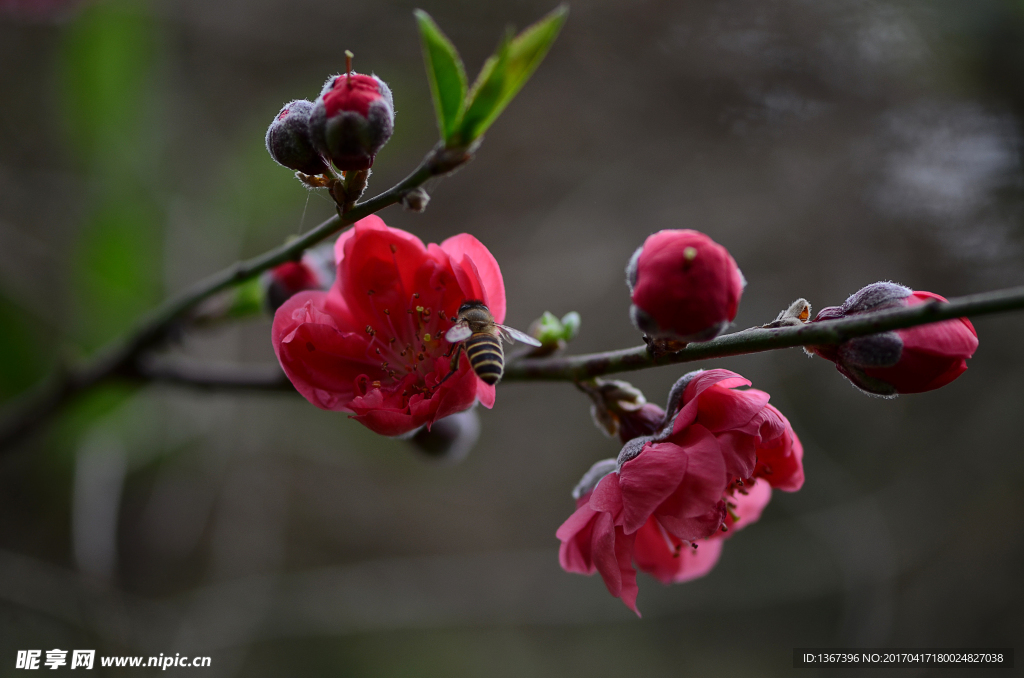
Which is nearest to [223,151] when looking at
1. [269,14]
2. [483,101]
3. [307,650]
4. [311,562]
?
[269,14]

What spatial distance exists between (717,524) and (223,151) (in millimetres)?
1758

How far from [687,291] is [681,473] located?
16 centimetres

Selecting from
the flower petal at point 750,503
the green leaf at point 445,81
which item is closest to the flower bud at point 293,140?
the green leaf at point 445,81

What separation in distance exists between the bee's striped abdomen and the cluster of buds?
179mm

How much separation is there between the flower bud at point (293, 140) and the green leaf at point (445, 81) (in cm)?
13

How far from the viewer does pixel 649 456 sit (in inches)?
21.3

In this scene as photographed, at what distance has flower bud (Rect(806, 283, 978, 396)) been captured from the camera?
1.55 feet

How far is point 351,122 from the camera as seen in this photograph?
1.60ft

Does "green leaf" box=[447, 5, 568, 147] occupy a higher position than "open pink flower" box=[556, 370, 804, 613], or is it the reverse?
"green leaf" box=[447, 5, 568, 147]

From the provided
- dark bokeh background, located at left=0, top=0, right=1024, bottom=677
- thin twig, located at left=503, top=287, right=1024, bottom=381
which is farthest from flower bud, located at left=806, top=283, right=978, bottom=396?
dark bokeh background, located at left=0, top=0, right=1024, bottom=677

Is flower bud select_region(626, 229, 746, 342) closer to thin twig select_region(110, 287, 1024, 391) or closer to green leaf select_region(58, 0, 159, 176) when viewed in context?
thin twig select_region(110, 287, 1024, 391)

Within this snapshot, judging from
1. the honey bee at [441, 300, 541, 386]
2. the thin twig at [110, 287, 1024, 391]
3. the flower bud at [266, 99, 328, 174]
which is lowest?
the thin twig at [110, 287, 1024, 391]

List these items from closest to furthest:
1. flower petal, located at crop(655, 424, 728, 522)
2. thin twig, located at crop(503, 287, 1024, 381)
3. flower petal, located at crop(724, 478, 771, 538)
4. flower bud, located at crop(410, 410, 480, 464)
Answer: thin twig, located at crop(503, 287, 1024, 381) → flower petal, located at crop(655, 424, 728, 522) → flower petal, located at crop(724, 478, 771, 538) → flower bud, located at crop(410, 410, 480, 464)

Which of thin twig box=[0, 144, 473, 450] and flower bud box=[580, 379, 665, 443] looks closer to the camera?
thin twig box=[0, 144, 473, 450]
